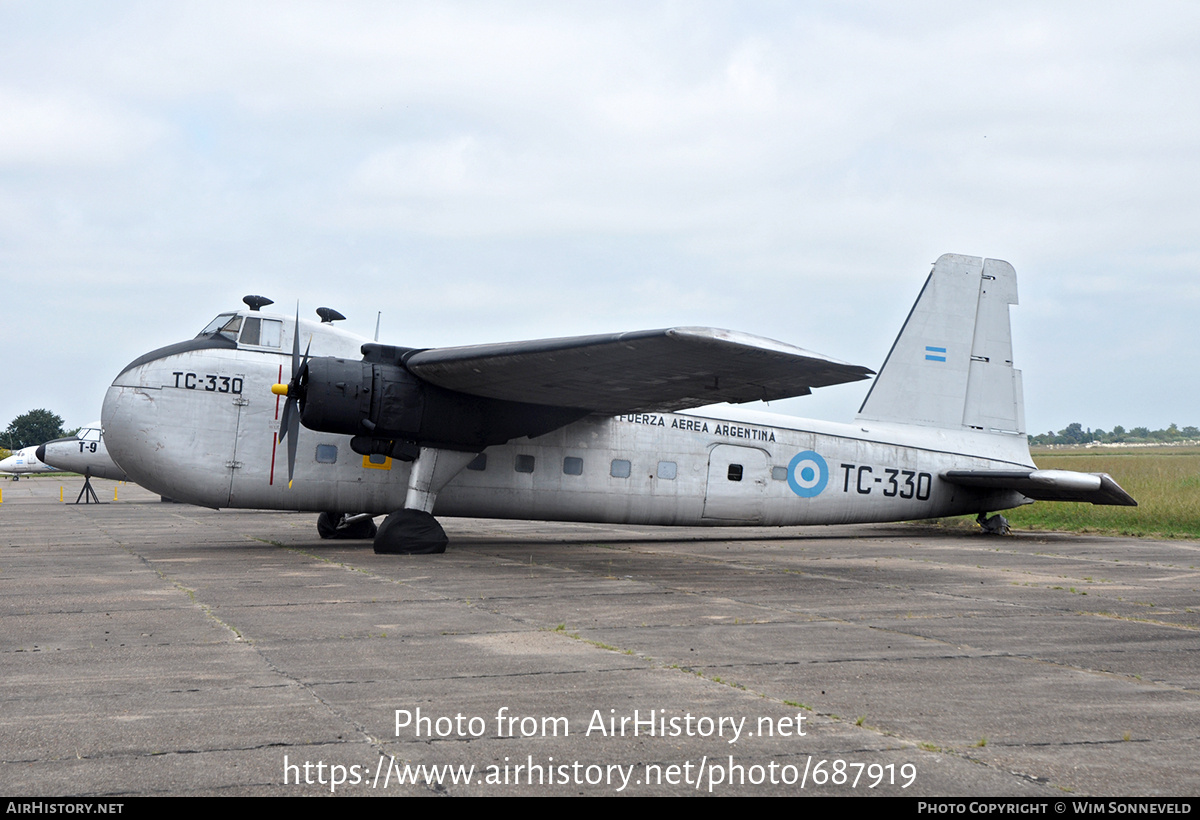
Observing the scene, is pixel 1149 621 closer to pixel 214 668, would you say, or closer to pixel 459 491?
pixel 214 668

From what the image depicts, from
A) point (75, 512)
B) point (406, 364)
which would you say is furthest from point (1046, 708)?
point (75, 512)

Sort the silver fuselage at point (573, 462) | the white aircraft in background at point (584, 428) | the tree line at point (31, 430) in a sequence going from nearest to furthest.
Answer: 1. the white aircraft in background at point (584, 428)
2. the silver fuselage at point (573, 462)
3. the tree line at point (31, 430)

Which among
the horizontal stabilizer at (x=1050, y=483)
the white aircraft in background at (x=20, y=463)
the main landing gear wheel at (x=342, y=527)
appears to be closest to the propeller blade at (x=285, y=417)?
the main landing gear wheel at (x=342, y=527)

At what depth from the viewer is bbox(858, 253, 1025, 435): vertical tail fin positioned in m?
20.0

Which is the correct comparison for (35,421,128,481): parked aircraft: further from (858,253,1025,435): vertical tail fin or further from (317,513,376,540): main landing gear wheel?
(858,253,1025,435): vertical tail fin

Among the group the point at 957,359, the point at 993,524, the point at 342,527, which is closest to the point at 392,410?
the point at 342,527

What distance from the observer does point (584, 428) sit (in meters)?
16.9

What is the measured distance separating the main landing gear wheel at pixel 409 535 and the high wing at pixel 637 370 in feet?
7.05

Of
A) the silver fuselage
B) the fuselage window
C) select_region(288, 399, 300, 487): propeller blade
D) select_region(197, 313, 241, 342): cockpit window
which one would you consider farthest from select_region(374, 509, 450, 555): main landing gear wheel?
select_region(197, 313, 241, 342): cockpit window

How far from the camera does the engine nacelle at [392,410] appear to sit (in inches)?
539

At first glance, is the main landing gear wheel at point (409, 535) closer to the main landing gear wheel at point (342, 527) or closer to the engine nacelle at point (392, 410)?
the engine nacelle at point (392, 410)

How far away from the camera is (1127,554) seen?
16016 millimetres

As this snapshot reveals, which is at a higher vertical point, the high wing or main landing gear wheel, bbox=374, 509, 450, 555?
the high wing

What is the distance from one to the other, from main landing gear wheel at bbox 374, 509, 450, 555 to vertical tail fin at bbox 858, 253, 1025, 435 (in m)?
9.75
